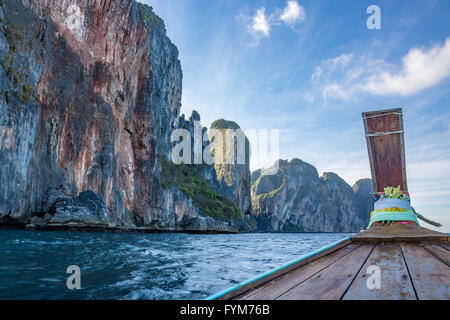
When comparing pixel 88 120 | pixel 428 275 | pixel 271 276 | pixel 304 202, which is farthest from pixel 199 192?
pixel 304 202

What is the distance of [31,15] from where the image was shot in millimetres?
27781

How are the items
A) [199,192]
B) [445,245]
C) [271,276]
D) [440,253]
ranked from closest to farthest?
[271,276], [440,253], [445,245], [199,192]

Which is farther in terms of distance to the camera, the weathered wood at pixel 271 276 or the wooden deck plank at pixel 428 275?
the weathered wood at pixel 271 276

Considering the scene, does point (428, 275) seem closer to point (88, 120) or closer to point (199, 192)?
point (88, 120)

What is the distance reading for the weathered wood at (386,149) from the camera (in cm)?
853

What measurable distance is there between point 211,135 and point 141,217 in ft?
306

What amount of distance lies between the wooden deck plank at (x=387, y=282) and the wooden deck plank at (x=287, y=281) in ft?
1.42

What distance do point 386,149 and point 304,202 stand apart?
161459 mm

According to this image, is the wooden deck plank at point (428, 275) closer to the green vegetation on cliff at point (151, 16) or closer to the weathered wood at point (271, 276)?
the weathered wood at point (271, 276)

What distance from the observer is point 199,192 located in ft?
260

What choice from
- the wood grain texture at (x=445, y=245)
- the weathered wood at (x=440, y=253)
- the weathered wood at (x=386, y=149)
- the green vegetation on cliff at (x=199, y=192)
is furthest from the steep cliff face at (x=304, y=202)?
the weathered wood at (x=440, y=253)

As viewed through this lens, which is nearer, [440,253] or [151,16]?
[440,253]

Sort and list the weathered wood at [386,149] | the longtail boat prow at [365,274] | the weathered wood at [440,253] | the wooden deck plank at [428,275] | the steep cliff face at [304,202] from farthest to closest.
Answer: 1. the steep cliff face at [304,202]
2. the weathered wood at [386,149]
3. the weathered wood at [440,253]
4. the longtail boat prow at [365,274]
5. the wooden deck plank at [428,275]
